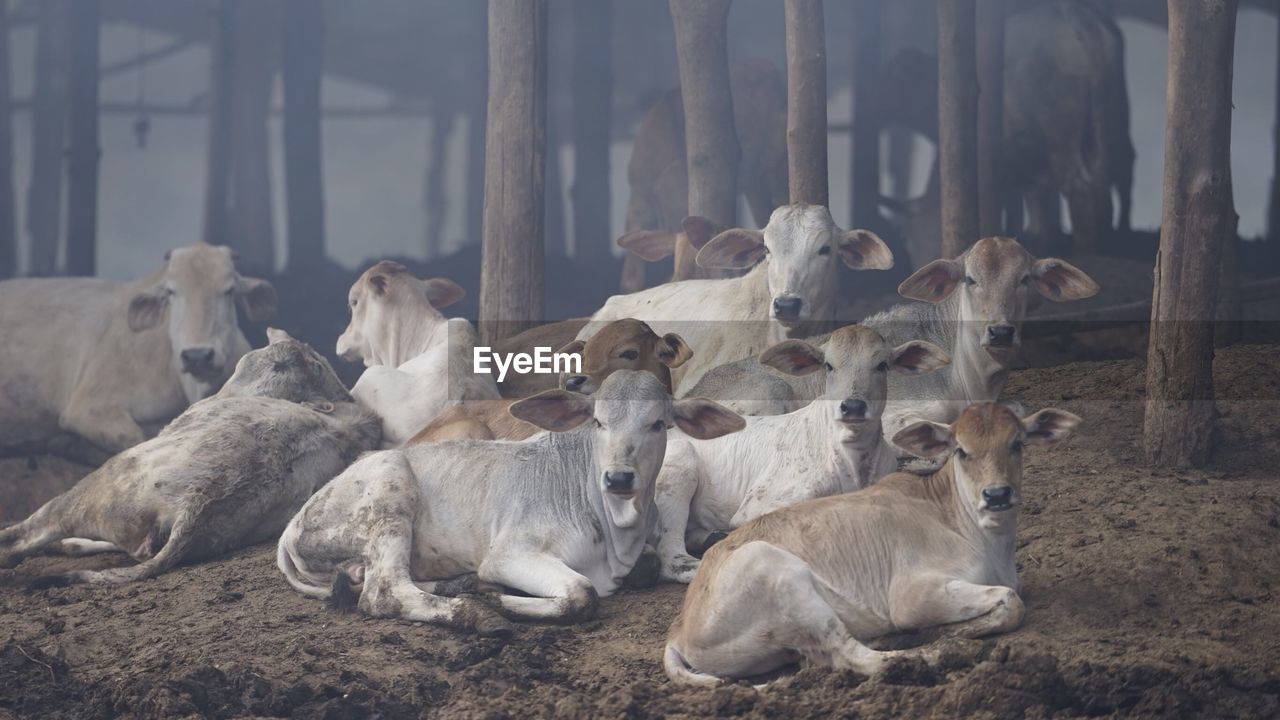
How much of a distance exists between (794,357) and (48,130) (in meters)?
13.1

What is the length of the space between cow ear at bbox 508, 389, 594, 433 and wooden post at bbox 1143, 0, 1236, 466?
2.88 meters

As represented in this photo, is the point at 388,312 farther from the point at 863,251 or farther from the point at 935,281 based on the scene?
the point at 935,281

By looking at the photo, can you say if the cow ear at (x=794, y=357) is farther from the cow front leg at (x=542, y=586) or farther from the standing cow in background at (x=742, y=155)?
the standing cow in background at (x=742, y=155)

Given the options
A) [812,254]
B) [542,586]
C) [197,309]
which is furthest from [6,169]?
[542,586]

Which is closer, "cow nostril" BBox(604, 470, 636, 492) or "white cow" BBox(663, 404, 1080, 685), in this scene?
"white cow" BBox(663, 404, 1080, 685)

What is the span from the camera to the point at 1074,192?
51.1 feet

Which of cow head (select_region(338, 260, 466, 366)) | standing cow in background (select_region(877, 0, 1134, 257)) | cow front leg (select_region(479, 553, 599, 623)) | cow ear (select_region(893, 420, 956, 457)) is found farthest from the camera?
standing cow in background (select_region(877, 0, 1134, 257))

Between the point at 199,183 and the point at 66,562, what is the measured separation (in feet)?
39.8

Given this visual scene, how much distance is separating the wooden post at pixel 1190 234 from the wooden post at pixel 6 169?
12.4 meters

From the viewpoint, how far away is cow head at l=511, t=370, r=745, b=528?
6.77 m

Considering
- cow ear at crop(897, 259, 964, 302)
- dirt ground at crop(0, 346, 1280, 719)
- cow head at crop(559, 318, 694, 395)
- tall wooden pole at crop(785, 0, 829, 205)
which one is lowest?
dirt ground at crop(0, 346, 1280, 719)

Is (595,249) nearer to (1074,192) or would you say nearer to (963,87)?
(1074,192)

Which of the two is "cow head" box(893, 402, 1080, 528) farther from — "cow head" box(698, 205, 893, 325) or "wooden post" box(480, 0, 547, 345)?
"wooden post" box(480, 0, 547, 345)

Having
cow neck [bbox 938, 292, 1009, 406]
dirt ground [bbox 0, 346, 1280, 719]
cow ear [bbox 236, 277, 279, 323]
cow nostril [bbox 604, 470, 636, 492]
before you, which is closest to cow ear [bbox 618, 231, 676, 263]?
cow ear [bbox 236, 277, 279, 323]
